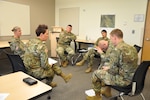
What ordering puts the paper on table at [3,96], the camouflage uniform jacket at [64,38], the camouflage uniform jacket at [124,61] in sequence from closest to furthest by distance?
the paper on table at [3,96], the camouflage uniform jacket at [124,61], the camouflage uniform jacket at [64,38]

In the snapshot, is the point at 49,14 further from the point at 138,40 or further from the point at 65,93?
the point at 65,93

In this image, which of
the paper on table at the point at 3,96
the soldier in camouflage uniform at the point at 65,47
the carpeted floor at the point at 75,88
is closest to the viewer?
the paper on table at the point at 3,96

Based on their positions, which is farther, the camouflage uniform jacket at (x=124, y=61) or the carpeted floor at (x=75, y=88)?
the carpeted floor at (x=75, y=88)

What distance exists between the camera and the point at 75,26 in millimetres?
6078

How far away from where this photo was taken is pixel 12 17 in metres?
5.00

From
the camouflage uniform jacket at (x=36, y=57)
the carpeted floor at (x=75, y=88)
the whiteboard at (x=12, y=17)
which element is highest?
the whiteboard at (x=12, y=17)

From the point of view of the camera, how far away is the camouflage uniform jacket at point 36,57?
7.38 ft

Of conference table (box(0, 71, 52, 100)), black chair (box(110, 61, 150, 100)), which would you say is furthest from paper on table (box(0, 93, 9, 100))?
black chair (box(110, 61, 150, 100))

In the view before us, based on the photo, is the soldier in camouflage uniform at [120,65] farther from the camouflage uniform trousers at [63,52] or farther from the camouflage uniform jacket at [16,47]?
the camouflage uniform trousers at [63,52]

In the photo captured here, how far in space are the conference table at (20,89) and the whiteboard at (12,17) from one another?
3.80 metres

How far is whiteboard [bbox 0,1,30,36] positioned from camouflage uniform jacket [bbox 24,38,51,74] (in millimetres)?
3102

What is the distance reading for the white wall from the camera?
4.58m

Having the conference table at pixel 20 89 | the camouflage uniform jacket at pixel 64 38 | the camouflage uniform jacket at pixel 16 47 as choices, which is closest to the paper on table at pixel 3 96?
the conference table at pixel 20 89

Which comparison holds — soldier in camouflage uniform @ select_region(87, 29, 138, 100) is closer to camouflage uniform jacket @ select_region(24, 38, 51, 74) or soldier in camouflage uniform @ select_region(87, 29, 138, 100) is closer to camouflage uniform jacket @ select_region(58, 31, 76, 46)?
camouflage uniform jacket @ select_region(24, 38, 51, 74)
